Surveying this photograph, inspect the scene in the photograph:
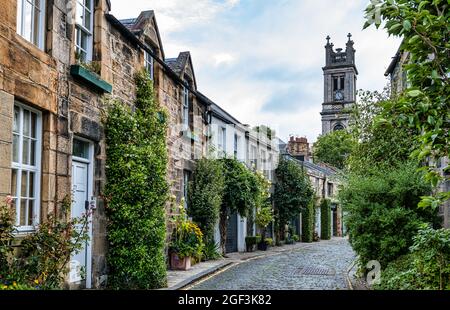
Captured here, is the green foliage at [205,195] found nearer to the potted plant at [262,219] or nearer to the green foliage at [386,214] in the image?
the green foliage at [386,214]

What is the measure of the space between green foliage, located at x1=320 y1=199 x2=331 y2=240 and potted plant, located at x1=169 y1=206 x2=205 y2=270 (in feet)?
78.5

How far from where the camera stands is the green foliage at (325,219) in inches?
1505

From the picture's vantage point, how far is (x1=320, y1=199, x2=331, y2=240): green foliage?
38219 mm

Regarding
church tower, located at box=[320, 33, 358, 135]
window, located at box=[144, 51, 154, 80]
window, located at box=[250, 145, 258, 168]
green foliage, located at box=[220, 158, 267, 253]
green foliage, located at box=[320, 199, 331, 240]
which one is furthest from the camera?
church tower, located at box=[320, 33, 358, 135]

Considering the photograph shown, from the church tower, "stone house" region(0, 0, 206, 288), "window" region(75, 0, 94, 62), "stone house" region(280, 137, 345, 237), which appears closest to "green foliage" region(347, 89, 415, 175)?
"stone house" region(0, 0, 206, 288)

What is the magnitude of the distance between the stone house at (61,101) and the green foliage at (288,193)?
18.1 m

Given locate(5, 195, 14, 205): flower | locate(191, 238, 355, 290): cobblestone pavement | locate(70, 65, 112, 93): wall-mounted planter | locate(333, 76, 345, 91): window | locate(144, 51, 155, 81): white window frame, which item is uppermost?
locate(333, 76, 345, 91): window

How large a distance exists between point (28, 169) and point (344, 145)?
62.5 meters

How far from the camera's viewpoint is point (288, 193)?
95.6 ft

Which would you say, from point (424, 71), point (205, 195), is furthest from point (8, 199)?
point (205, 195)

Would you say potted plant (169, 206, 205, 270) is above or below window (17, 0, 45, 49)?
below

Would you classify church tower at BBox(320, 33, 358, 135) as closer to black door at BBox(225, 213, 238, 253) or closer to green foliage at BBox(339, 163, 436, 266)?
black door at BBox(225, 213, 238, 253)
